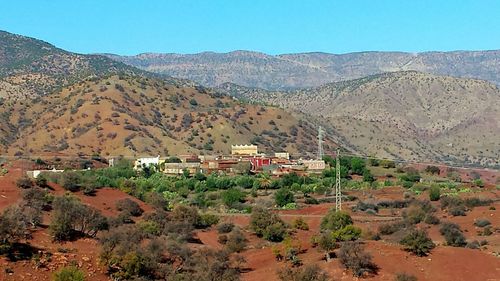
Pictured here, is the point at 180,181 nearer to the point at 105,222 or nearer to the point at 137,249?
the point at 105,222

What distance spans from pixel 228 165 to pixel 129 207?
163ft

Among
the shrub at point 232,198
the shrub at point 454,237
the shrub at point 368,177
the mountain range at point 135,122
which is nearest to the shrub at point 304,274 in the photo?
the shrub at point 454,237

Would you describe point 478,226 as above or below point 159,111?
below

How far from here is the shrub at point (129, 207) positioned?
211 feet

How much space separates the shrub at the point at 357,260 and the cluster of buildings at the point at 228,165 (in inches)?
2492

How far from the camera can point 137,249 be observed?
139 feet

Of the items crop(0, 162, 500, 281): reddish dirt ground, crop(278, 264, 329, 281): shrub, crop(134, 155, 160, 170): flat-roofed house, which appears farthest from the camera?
crop(134, 155, 160, 170): flat-roofed house

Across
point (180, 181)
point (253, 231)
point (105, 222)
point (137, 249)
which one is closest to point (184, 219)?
point (253, 231)

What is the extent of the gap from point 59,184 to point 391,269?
3564 centimetres

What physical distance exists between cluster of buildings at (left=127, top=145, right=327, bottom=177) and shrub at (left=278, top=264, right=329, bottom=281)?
216 ft

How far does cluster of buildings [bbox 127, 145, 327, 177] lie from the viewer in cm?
10944

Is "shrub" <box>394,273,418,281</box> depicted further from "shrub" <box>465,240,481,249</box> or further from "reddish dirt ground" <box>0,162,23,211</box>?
"reddish dirt ground" <box>0,162,23,211</box>

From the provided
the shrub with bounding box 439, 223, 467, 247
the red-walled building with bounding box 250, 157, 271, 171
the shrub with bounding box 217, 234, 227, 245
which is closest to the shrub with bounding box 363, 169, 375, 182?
the red-walled building with bounding box 250, 157, 271, 171

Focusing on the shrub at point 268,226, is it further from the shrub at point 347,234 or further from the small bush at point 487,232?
the small bush at point 487,232
